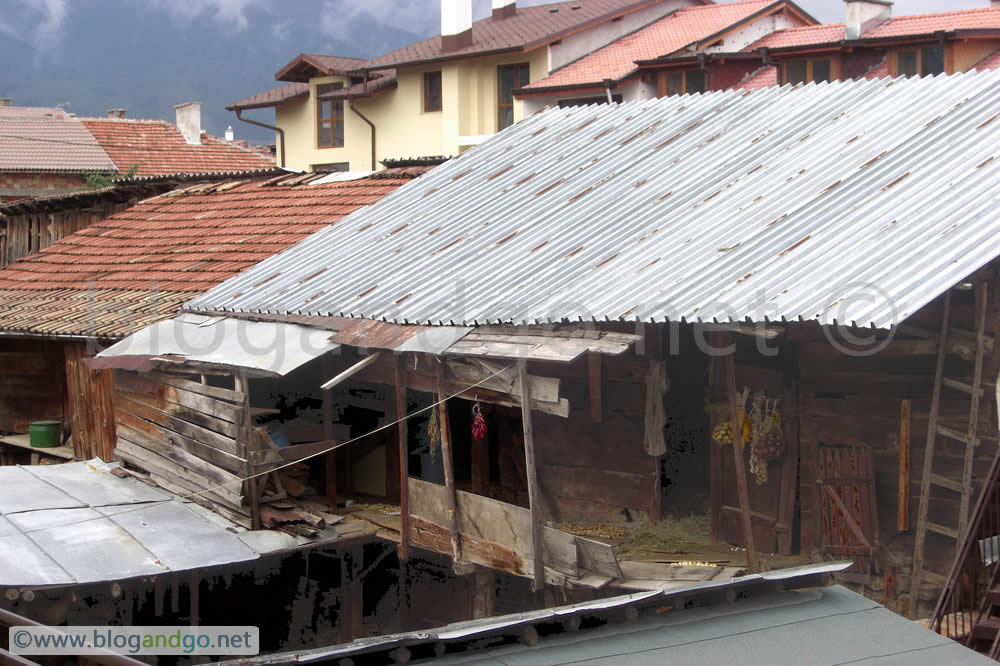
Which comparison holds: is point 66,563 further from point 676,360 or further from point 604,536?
point 676,360

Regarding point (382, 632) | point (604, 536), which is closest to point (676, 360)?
point (604, 536)

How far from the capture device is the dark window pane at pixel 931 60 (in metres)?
29.2

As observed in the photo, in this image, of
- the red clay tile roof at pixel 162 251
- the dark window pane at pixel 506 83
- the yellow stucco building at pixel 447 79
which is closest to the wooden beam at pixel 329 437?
the red clay tile roof at pixel 162 251

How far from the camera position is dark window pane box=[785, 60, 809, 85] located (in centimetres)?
3152

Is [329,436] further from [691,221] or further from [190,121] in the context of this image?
[190,121]

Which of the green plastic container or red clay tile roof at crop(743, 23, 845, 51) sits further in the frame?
red clay tile roof at crop(743, 23, 845, 51)

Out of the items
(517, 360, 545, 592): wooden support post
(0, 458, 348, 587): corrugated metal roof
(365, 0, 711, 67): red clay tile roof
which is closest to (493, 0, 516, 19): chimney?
(365, 0, 711, 67): red clay tile roof

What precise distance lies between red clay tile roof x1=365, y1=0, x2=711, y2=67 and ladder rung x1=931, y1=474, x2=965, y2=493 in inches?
1115

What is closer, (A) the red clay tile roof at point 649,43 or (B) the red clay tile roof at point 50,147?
(A) the red clay tile roof at point 649,43

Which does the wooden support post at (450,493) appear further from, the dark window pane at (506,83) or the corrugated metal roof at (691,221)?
the dark window pane at (506,83)

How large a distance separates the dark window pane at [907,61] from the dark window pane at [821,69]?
6.66ft

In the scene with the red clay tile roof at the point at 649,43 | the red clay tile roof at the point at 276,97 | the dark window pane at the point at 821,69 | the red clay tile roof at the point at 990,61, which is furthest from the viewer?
the red clay tile roof at the point at 276,97

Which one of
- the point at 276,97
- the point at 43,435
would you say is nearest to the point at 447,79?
the point at 276,97

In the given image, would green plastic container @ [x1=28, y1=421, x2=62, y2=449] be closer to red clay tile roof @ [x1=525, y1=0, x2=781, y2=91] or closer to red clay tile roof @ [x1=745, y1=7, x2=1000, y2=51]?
red clay tile roof @ [x1=525, y1=0, x2=781, y2=91]
